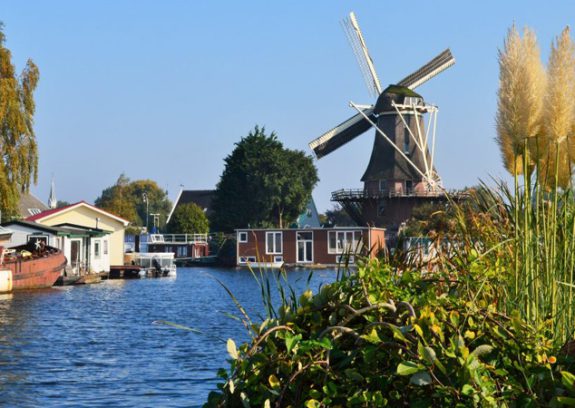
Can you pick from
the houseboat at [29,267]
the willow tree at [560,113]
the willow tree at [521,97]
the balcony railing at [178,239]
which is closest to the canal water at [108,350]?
the houseboat at [29,267]

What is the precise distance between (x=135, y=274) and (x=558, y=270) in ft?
171

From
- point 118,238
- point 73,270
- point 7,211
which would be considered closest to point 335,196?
point 118,238

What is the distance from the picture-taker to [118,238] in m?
56.5

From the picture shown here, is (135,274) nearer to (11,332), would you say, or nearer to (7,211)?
(7,211)

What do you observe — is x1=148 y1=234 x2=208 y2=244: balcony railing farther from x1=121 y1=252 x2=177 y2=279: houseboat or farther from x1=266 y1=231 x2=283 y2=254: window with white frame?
x1=121 y1=252 x2=177 y2=279: houseboat

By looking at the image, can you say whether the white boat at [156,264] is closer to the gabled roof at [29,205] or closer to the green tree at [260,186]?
the green tree at [260,186]

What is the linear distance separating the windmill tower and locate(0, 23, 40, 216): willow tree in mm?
34939

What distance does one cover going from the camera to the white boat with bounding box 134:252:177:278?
→ 195 ft

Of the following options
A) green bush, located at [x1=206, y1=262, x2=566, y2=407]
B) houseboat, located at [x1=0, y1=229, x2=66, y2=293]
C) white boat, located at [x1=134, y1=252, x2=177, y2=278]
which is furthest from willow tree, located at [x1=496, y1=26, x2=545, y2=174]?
white boat, located at [x1=134, y1=252, x2=177, y2=278]

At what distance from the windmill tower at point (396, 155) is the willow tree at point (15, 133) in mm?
34939

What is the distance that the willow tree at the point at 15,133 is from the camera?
35.9 m

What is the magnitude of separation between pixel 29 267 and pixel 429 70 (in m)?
A: 44.4

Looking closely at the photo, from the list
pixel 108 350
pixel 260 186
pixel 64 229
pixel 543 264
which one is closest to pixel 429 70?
pixel 260 186

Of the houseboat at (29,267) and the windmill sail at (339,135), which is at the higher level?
the windmill sail at (339,135)
